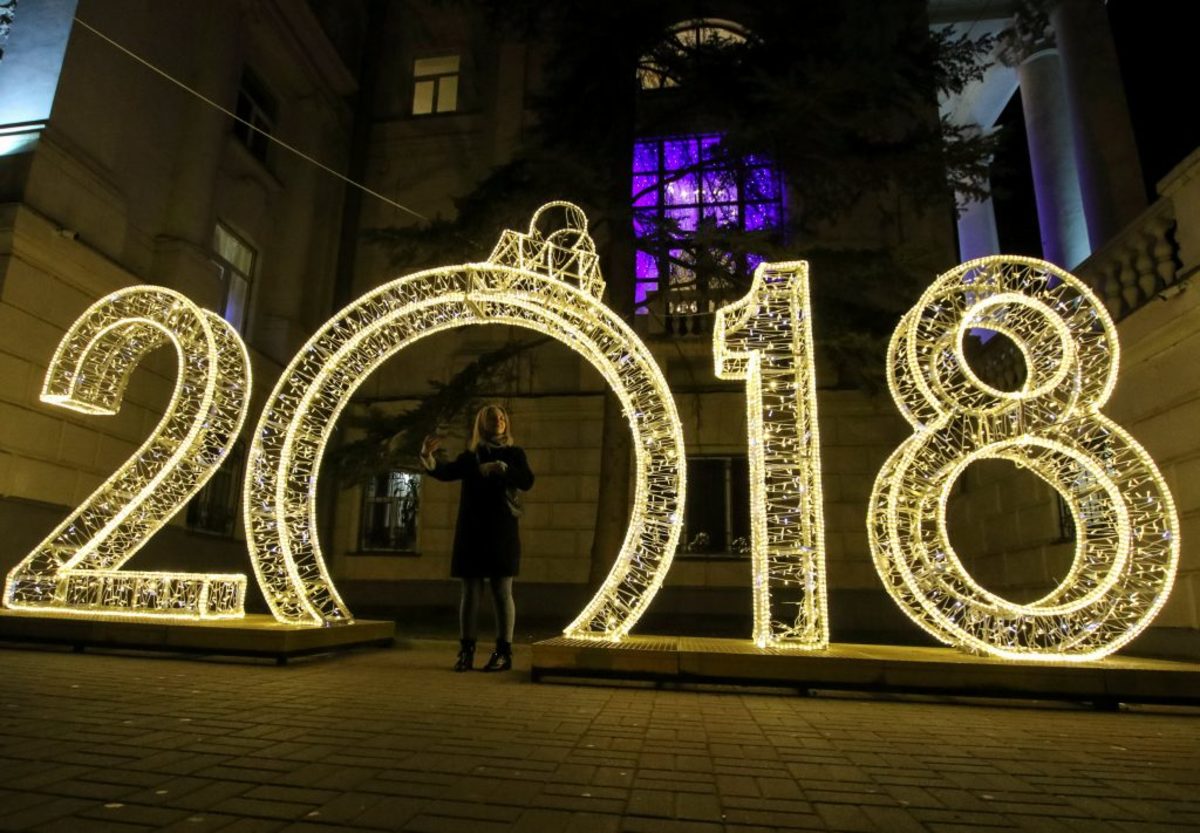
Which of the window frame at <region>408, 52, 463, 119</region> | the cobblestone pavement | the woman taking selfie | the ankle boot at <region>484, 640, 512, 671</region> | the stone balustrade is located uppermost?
the window frame at <region>408, 52, 463, 119</region>

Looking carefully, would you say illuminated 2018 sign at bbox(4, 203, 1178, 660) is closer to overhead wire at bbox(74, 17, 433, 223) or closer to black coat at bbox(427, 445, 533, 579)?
black coat at bbox(427, 445, 533, 579)

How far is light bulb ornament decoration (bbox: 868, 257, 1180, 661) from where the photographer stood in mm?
5535

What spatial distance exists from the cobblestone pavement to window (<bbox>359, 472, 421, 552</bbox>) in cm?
1107

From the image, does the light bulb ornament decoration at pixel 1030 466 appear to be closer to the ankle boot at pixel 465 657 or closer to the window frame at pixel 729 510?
the ankle boot at pixel 465 657

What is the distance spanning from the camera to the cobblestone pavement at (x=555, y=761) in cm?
259

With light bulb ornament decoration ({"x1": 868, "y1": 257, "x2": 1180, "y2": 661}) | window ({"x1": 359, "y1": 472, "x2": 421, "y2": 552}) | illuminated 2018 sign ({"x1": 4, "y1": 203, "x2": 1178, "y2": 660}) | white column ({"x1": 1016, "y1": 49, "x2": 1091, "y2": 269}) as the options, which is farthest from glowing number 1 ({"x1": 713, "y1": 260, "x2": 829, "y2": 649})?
window ({"x1": 359, "y1": 472, "x2": 421, "y2": 552})

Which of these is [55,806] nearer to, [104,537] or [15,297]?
[104,537]

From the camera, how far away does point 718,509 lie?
1509 centimetres

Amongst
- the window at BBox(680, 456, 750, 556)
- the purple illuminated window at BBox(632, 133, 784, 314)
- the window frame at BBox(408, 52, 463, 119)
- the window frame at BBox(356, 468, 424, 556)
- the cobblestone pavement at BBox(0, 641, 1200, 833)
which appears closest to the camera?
the cobblestone pavement at BBox(0, 641, 1200, 833)

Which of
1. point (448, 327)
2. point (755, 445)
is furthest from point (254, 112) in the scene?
point (755, 445)

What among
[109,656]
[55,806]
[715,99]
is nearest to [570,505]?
[715,99]

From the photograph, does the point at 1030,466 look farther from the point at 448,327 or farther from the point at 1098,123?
the point at 1098,123

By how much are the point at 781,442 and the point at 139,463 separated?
662cm

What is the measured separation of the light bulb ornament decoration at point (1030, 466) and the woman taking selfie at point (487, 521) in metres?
3.15
